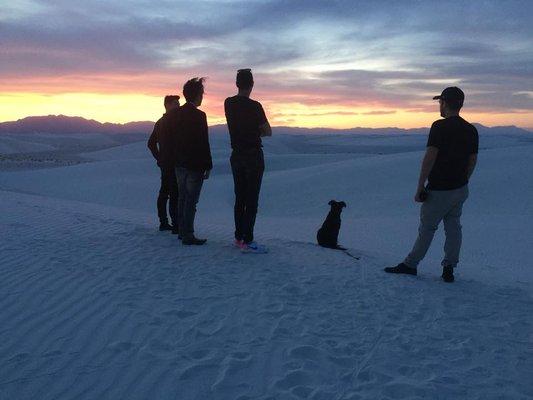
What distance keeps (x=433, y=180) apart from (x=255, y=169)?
2021mm

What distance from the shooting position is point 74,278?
4934mm

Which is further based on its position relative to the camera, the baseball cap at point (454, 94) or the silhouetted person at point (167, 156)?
the silhouetted person at point (167, 156)

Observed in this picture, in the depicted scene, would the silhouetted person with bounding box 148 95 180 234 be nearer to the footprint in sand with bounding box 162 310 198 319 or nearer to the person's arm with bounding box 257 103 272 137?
the person's arm with bounding box 257 103 272 137

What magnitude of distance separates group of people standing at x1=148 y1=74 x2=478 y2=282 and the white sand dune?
0.41 metres

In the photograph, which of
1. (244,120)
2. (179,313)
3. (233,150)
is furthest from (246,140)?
(179,313)

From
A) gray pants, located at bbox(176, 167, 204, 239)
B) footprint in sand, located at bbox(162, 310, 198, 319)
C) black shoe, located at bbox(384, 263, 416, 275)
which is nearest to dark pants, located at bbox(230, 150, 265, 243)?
gray pants, located at bbox(176, 167, 204, 239)

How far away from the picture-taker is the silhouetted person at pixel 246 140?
573 cm

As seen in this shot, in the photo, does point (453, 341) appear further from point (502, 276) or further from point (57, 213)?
point (57, 213)

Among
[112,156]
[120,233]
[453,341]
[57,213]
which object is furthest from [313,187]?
[112,156]

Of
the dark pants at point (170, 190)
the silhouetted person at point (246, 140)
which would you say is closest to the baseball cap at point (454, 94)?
the silhouetted person at point (246, 140)

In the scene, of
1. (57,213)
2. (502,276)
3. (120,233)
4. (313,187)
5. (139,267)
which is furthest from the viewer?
(313,187)

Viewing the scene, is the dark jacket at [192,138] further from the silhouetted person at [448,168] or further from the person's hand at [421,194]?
the silhouetted person at [448,168]

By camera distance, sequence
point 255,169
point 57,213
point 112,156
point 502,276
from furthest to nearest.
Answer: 1. point 112,156
2. point 57,213
3. point 502,276
4. point 255,169

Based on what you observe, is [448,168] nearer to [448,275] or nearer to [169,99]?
[448,275]
